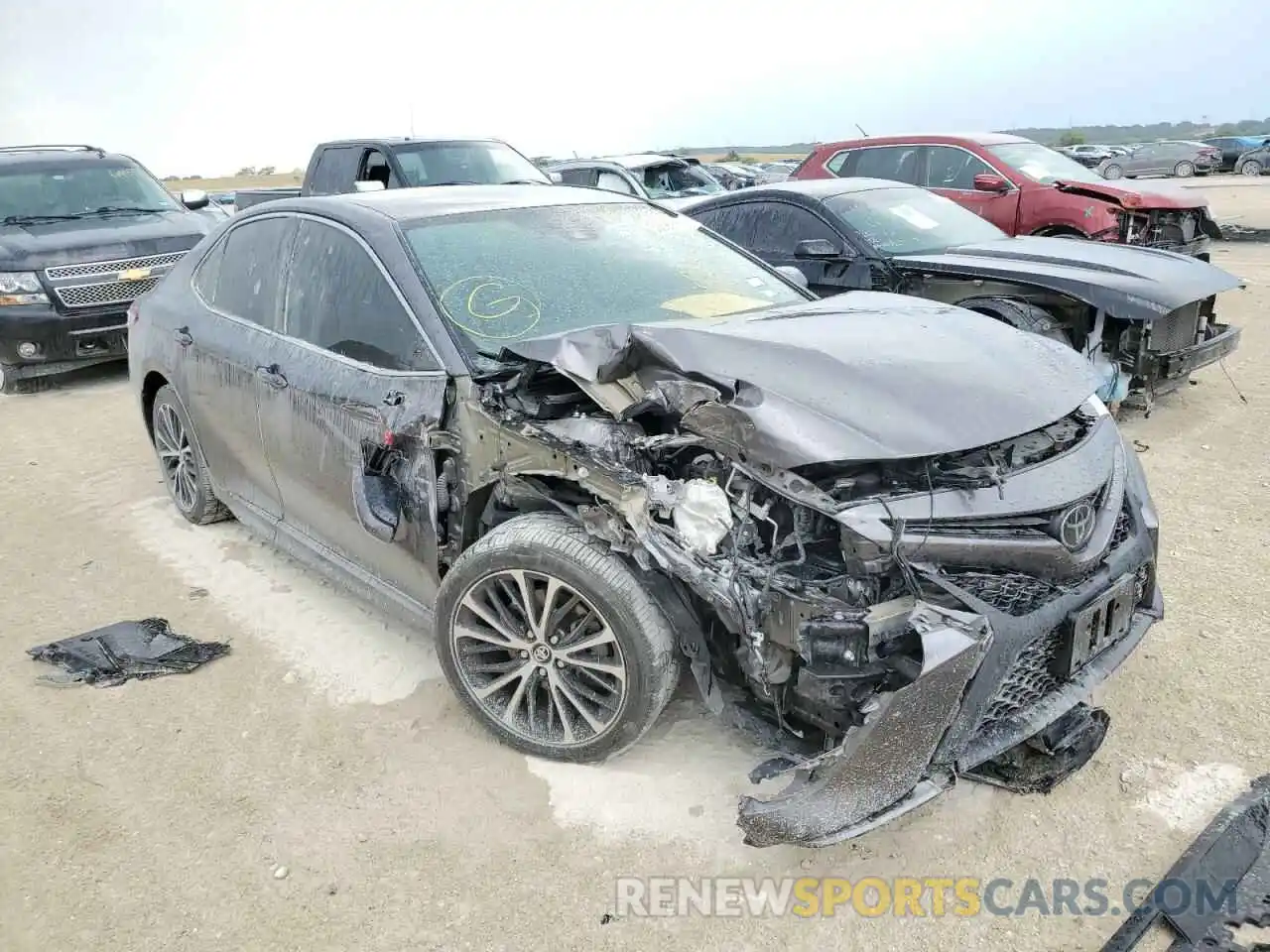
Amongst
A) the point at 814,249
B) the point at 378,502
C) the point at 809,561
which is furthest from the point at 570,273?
the point at 814,249

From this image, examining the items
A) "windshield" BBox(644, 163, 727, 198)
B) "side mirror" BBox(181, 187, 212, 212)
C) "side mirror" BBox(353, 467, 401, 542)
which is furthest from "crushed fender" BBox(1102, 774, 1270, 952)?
"windshield" BBox(644, 163, 727, 198)

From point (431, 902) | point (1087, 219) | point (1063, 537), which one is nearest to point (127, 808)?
point (431, 902)

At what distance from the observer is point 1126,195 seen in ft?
27.5

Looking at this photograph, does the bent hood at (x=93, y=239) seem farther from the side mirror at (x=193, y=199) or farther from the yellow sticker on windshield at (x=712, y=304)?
the yellow sticker on windshield at (x=712, y=304)

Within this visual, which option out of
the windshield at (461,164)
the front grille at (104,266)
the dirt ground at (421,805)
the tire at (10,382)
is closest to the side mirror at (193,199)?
the front grille at (104,266)

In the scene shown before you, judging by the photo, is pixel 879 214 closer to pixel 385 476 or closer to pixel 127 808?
pixel 385 476

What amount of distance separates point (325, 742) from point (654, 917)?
134 cm

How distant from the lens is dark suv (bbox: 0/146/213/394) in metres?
7.43

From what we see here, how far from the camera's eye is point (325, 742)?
Answer: 3162 millimetres

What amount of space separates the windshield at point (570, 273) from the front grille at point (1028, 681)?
1639 millimetres

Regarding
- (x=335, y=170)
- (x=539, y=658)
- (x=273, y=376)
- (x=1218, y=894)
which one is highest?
(x=335, y=170)

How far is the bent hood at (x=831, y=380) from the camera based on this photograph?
8.18ft

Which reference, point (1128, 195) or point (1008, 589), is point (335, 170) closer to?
point (1128, 195)

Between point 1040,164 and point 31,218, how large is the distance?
30.1 feet
